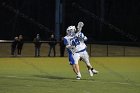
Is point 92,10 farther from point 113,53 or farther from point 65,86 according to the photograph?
point 65,86

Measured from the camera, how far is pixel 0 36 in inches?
2167

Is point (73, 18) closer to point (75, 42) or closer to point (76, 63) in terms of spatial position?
point (75, 42)

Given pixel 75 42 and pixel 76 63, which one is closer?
pixel 76 63

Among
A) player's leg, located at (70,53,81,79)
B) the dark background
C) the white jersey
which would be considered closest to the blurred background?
the dark background

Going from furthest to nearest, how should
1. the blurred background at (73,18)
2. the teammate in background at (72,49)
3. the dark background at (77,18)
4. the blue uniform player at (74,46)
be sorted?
1. the dark background at (77,18)
2. the blurred background at (73,18)
3. the blue uniform player at (74,46)
4. the teammate in background at (72,49)

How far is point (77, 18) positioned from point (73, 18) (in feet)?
1.59

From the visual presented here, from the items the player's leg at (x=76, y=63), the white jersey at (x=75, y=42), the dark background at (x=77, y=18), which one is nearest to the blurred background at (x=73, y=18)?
the dark background at (x=77, y=18)

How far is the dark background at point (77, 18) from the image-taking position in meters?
52.7

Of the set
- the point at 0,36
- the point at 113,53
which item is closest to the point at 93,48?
the point at 113,53

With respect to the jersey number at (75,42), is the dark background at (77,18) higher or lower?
higher

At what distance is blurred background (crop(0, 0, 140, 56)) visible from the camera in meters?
52.4

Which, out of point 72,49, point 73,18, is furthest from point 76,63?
point 73,18

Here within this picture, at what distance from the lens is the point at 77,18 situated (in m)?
55.3

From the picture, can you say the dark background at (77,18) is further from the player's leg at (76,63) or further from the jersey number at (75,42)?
the player's leg at (76,63)
